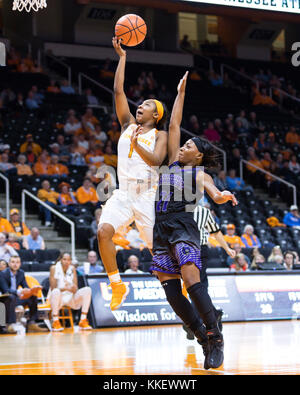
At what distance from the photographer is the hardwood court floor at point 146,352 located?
232 inches

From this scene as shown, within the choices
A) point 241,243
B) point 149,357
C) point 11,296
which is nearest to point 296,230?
point 241,243

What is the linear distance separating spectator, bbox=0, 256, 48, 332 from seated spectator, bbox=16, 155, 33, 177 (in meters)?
4.57

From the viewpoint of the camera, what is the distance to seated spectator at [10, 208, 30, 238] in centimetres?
1445

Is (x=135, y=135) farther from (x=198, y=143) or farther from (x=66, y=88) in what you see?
(x=66, y=88)

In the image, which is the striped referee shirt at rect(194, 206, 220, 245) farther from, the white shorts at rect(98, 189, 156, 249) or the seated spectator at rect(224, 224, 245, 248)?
the seated spectator at rect(224, 224, 245, 248)

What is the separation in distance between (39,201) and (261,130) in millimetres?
10403

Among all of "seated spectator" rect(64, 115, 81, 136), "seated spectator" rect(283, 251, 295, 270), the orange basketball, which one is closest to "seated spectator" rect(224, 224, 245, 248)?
"seated spectator" rect(283, 251, 295, 270)

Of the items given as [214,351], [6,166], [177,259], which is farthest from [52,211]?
[214,351]

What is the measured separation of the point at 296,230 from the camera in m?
18.2

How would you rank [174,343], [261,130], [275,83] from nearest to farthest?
1. [174,343]
2. [261,130]
3. [275,83]

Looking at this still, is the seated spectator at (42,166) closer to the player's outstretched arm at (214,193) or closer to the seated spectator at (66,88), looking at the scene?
the seated spectator at (66,88)

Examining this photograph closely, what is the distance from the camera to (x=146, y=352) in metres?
Answer: 7.73

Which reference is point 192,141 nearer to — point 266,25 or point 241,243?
point 241,243

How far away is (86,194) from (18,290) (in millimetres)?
4528
